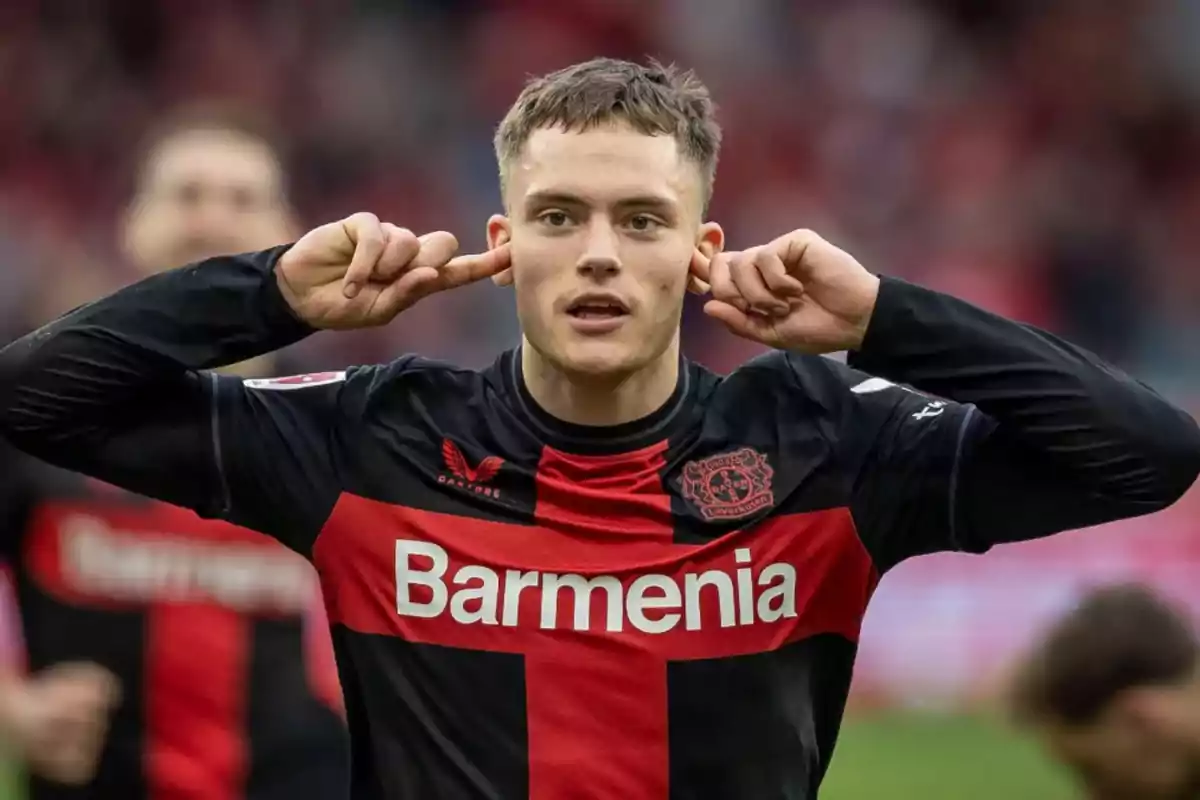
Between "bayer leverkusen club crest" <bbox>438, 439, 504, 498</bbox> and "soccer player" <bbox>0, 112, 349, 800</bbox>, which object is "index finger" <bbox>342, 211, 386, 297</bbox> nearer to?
"bayer leverkusen club crest" <bbox>438, 439, 504, 498</bbox>

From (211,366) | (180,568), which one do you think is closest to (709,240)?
(211,366)

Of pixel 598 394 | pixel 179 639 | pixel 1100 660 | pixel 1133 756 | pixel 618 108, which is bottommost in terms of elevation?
pixel 1133 756

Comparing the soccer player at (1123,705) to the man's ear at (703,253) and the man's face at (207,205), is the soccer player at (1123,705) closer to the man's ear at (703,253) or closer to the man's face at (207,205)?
the man's ear at (703,253)

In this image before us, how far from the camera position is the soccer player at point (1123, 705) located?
2.85 metres

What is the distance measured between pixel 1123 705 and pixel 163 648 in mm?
2364

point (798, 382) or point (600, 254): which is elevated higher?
point (600, 254)

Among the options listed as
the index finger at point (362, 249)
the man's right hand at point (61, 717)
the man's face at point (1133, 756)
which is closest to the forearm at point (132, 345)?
the index finger at point (362, 249)

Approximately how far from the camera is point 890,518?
3.12m

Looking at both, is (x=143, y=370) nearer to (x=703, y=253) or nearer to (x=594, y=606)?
(x=594, y=606)

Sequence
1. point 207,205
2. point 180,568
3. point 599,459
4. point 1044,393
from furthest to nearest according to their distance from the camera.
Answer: point 207,205
point 180,568
point 599,459
point 1044,393

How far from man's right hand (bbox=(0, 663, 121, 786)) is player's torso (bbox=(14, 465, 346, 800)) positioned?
0.13ft

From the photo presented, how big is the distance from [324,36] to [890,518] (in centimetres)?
868

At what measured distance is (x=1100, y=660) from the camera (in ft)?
9.40

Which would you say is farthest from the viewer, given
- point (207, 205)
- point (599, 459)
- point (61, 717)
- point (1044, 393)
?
point (207, 205)
